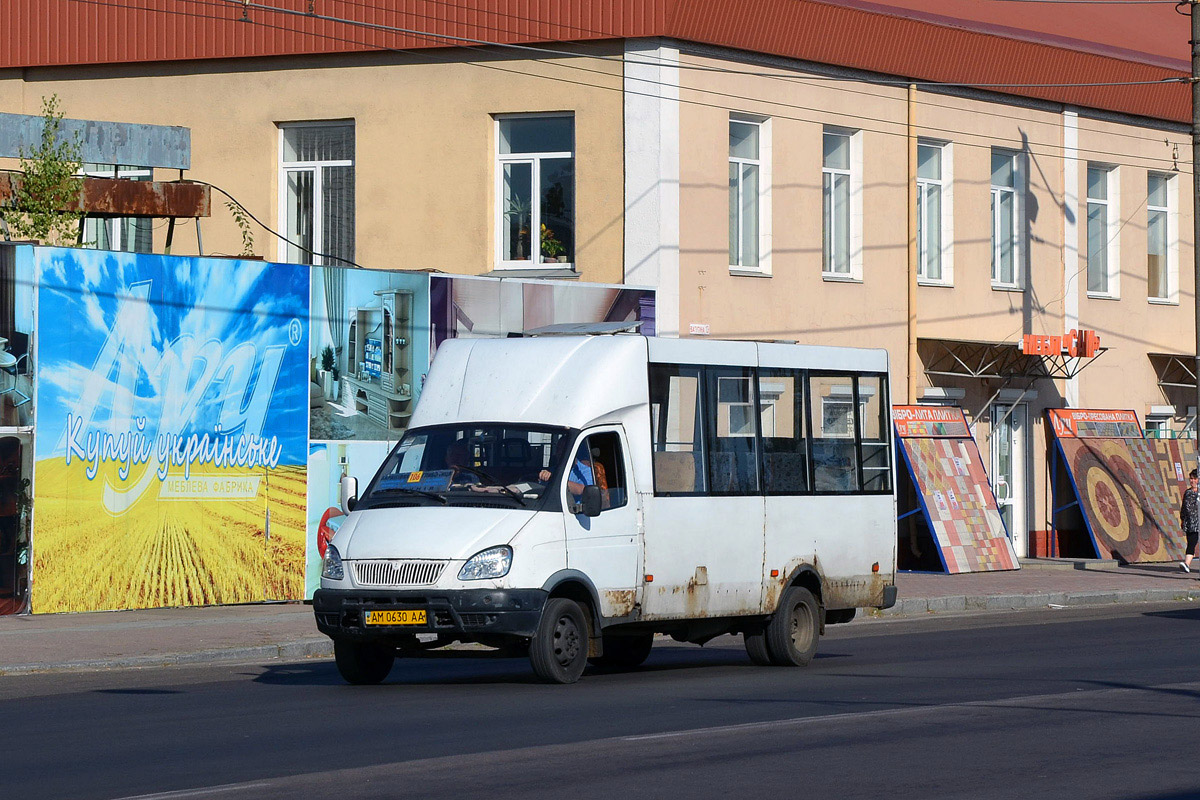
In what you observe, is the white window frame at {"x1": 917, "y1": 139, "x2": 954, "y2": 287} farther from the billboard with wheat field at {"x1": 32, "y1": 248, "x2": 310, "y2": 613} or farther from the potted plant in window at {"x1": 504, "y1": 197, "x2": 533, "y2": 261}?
the billboard with wheat field at {"x1": 32, "y1": 248, "x2": 310, "y2": 613}

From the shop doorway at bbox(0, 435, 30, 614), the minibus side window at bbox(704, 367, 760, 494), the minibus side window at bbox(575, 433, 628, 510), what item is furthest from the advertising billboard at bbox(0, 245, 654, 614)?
the minibus side window at bbox(575, 433, 628, 510)

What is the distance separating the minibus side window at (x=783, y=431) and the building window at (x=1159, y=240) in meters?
21.2

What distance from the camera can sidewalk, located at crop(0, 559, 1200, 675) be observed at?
16.8 meters

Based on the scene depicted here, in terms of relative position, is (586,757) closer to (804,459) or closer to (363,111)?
(804,459)

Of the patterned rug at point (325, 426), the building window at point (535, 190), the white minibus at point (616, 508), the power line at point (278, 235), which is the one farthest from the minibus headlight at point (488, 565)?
the power line at point (278, 235)

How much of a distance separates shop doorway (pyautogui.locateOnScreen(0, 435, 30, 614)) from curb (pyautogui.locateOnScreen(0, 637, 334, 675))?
3961 millimetres

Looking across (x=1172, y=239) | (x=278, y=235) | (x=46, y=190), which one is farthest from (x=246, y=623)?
(x=1172, y=239)

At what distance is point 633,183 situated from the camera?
26.5m

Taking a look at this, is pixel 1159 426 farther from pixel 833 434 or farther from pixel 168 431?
pixel 168 431

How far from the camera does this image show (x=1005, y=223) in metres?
32.9

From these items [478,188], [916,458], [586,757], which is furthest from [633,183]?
[586,757]

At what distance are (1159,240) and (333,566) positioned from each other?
25969 mm

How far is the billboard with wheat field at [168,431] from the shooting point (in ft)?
67.1

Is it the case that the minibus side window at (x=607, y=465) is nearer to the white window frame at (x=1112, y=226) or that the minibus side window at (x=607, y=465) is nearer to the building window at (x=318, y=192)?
the building window at (x=318, y=192)
